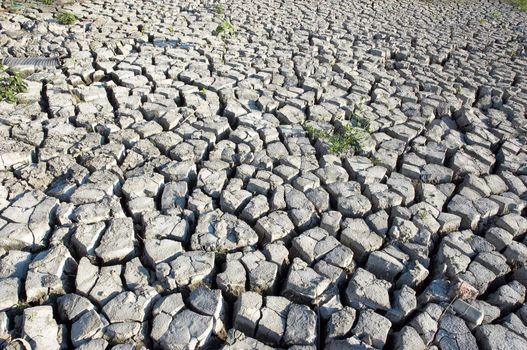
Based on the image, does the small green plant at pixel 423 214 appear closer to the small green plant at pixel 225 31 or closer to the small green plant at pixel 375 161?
the small green plant at pixel 375 161

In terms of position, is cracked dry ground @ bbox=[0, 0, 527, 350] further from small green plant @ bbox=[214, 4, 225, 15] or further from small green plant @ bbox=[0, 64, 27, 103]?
small green plant @ bbox=[214, 4, 225, 15]

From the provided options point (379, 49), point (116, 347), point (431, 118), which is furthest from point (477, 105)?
point (116, 347)

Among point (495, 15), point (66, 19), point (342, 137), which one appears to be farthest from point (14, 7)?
point (495, 15)

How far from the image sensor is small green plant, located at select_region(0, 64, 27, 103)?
12.5ft

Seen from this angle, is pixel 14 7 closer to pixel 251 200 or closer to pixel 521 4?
pixel 251 200

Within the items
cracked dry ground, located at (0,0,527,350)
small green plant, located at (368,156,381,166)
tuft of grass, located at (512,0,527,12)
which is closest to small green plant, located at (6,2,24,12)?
cracked dry ground, located at (0,0,527,350)

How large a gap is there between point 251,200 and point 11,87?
9.30 feet

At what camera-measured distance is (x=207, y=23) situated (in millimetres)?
6316

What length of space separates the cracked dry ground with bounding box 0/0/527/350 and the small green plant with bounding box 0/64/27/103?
0.13m

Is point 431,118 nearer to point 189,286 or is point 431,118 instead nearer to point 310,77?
point 310,77

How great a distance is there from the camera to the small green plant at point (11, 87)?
12.5 ft

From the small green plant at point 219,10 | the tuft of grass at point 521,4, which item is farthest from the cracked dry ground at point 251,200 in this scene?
the tuft of grass at point 521,4

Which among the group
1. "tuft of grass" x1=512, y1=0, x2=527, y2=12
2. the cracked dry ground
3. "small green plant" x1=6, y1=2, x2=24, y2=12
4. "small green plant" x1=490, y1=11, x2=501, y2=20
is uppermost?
"tuft of grass" x1=512, y1=0, x2=527, y2=12

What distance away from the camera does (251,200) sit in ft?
9.49
